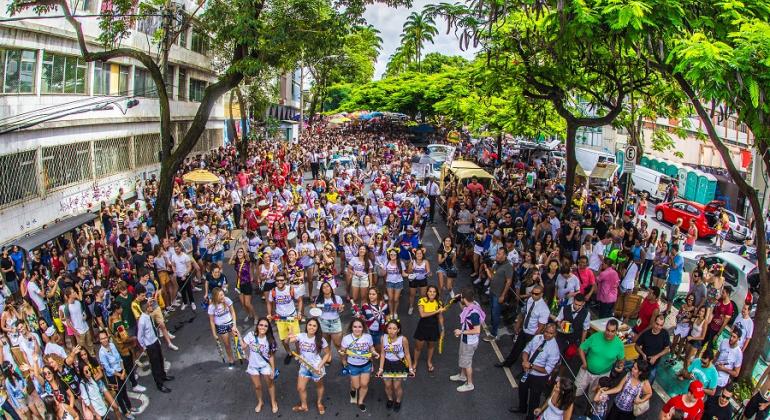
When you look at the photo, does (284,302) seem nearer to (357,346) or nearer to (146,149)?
(357,346)

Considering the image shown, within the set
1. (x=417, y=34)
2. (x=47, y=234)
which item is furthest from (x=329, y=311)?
(x=417, y=34)

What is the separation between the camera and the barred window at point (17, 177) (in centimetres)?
1428

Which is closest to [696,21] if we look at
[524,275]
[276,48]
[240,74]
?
[524,275]

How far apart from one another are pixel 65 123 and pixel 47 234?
5.83 metres

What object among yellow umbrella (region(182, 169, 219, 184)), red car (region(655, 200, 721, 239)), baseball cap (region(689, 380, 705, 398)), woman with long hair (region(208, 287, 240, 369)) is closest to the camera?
baseball cap (region(689, 380, 705, 398))

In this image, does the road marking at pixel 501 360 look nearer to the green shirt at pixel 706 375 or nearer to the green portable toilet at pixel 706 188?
the green shirt at pixel 706 375

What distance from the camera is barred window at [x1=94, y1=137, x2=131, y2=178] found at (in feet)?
66.7

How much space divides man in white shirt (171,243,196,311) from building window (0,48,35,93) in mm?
6878

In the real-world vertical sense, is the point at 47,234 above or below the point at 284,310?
above

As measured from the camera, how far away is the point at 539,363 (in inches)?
303

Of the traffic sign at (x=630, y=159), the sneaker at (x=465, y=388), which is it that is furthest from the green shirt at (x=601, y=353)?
the traffic sign at (x=630, y=159)

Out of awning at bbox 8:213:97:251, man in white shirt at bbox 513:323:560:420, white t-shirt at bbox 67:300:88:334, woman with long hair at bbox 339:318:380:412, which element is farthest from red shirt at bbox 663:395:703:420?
awning at bbox 8:213:97:251

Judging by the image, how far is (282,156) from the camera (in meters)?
30.2

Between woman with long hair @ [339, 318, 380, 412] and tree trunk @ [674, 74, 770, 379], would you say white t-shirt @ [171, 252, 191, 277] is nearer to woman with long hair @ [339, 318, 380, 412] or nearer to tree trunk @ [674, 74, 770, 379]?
woman with long hair @ [339, 318, 380, 412]
